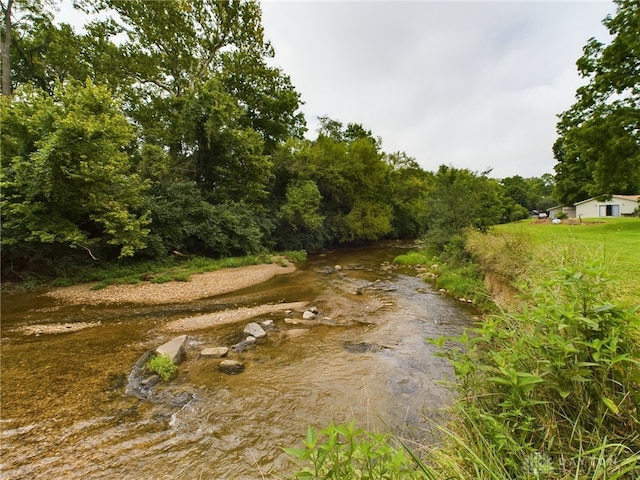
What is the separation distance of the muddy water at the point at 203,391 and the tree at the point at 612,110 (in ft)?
48.7

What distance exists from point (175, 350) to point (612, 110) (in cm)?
2224

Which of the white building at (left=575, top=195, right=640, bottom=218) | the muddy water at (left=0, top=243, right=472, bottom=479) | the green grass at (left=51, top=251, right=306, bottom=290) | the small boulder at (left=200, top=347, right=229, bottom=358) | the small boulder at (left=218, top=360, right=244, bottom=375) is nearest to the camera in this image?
the muddy water at (left=0, top=243, right=472, bottom=479)

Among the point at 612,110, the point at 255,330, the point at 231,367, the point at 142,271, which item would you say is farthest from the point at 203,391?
the point at 612,110

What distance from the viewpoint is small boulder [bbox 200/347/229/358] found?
205 inches

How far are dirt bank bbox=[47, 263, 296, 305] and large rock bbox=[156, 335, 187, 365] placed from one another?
3.86 meters

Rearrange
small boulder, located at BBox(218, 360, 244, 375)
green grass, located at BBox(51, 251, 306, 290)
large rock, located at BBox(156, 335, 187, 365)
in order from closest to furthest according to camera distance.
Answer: small boulder, located at BBox(218, 360, 244, 375)
large rock, located at BBox(156, 335, 187, 365)
green grass, located at BBox(51, 251, 306, 290)

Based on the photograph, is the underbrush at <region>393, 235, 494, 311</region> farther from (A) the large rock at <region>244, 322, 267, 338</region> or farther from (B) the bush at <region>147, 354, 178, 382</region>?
(B) the bush at <region>147, 354, 178, 382</region>

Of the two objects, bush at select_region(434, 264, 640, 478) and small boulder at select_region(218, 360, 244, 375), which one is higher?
bush at select_region(434, 264, 640, 478)

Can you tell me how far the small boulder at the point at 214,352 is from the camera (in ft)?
17.0

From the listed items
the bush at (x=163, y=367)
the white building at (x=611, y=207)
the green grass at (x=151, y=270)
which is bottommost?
the bush at (x=163, y=367)

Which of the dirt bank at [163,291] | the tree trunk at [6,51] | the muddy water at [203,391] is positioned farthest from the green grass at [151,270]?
the tree trunk at [6,51]

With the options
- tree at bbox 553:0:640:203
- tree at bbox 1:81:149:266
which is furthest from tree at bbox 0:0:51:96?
tree at bbox 553:0:640:203

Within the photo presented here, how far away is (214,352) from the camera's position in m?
5.24

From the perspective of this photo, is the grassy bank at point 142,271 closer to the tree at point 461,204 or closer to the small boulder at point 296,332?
the small boulder at point 296,332
